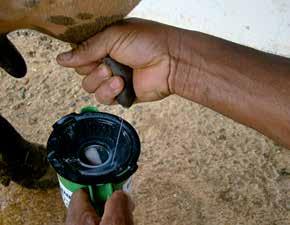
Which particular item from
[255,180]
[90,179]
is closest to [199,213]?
[255,180]

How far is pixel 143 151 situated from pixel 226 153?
11.3 inches

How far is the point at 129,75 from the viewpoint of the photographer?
1.44 meters

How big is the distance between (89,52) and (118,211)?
0.43 meters

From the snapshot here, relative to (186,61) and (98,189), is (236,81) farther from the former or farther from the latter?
(98,189)

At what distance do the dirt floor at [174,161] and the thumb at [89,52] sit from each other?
632mm

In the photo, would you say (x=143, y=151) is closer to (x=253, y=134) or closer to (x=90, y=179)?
(x=253, y=134)

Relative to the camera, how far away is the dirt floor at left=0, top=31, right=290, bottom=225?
1861mm

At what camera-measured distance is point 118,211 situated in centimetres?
110

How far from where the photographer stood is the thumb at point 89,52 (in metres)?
1.33

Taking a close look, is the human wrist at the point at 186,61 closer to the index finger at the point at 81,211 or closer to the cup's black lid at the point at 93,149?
the cup's black lid at the point at 93,149

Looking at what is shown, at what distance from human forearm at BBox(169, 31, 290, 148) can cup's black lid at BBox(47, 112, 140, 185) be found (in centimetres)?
23

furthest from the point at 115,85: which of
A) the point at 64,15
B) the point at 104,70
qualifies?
the point at 64,15

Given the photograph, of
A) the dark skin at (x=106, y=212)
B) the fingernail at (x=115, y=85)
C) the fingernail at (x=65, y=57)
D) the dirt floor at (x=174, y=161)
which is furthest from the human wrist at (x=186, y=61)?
the dirt floor at (x=174, y=161)

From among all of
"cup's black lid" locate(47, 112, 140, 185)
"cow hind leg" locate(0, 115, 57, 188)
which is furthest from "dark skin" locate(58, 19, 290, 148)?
"cow hind leg" locate(0, 115, 57, 188)
